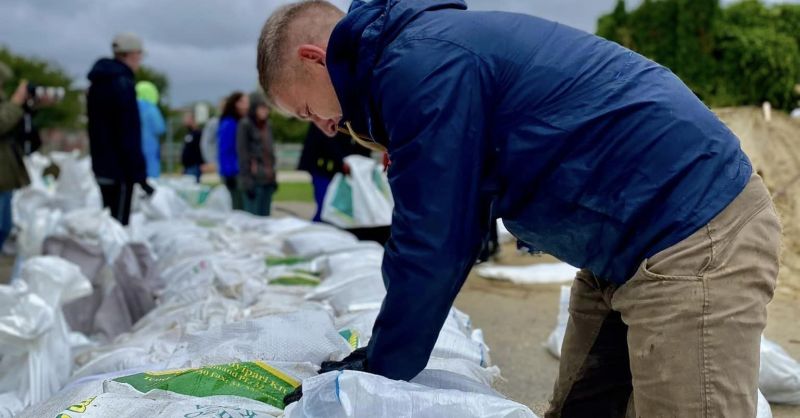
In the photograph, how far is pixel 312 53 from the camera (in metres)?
1.36

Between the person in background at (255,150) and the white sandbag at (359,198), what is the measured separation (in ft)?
3.16

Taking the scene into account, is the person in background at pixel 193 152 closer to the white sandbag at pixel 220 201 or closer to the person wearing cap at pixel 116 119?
the white sandbag at pixel 220 201

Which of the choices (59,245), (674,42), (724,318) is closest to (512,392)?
(724,318)

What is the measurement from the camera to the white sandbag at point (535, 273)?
16.3 feet

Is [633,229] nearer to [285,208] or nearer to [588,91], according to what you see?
[588,91]

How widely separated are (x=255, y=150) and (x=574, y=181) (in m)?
5.32

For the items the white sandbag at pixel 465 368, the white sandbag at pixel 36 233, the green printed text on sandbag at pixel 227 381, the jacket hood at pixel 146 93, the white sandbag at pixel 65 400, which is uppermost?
the green printed text on sandbag at pixel 227 381

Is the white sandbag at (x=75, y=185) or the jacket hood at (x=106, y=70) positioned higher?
the jacket hood at (x=106, y=70)

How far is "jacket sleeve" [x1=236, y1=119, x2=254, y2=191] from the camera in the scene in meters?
6.34

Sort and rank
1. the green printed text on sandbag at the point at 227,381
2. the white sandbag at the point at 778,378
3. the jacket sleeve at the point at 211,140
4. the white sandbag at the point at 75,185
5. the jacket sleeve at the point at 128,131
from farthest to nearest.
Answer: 1. the jacket sleeve at the point at 211,140
2. the white sandbag at the point at 75,185
3. the jacket sleeve at the point at 128,131
4. the white sandbag at the point at 778,378
5. the green printed text on sandbag at the point at 227,381

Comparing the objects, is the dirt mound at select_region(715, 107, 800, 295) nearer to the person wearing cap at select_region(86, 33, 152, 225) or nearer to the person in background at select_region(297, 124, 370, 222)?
the person in background at select_region(297, 124, 370, 222)

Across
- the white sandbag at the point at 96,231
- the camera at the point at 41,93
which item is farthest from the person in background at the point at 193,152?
the white sandbag at the point at 96,231

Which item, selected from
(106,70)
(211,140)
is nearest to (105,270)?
(106,70)

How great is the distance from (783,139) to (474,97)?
5.61 meters
